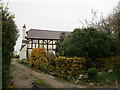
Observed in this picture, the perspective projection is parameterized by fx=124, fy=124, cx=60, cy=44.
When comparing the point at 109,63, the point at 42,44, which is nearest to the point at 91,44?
the point at 109,63

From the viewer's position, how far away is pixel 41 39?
20.6 m

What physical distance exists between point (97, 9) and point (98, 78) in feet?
30.5

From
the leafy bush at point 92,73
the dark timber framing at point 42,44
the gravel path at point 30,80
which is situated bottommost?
the gravel path at point 30,80

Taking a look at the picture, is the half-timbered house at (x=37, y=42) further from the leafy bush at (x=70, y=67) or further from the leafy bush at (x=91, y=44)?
the leafy bush at (x=70, y=67)

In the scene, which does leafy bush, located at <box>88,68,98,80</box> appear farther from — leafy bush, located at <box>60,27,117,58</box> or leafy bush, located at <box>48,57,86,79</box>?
leafy bush, located at <box>60,27,117,58</box>

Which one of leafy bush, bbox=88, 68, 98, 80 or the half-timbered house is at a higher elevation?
the half-timbered house

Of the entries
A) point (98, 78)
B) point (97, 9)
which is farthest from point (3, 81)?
point (97, 9)

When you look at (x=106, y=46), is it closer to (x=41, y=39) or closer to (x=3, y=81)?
(x=3, y=81)

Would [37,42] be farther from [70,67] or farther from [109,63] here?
[109,63]

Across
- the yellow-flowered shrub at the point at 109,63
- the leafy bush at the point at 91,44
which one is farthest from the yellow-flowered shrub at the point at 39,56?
the yellow-flowered shrub at the point at 109,63

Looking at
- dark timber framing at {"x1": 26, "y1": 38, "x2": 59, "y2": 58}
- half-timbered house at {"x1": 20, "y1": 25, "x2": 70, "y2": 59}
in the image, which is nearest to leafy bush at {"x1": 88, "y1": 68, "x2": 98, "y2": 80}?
half-timbered house at {"x1": 20, "y1": 25, "x2": 70, "y2": 59}

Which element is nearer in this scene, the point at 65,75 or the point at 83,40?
the point at 65,75

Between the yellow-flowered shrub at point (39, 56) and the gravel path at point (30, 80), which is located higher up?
the yellow-flowered shrub at point (39, 56)

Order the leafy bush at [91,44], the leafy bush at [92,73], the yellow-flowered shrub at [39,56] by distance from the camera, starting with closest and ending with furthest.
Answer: the leafy bush at [92,73]
the leafy bush at [91,44]
the yellow-flowered shrub at [39,56]
